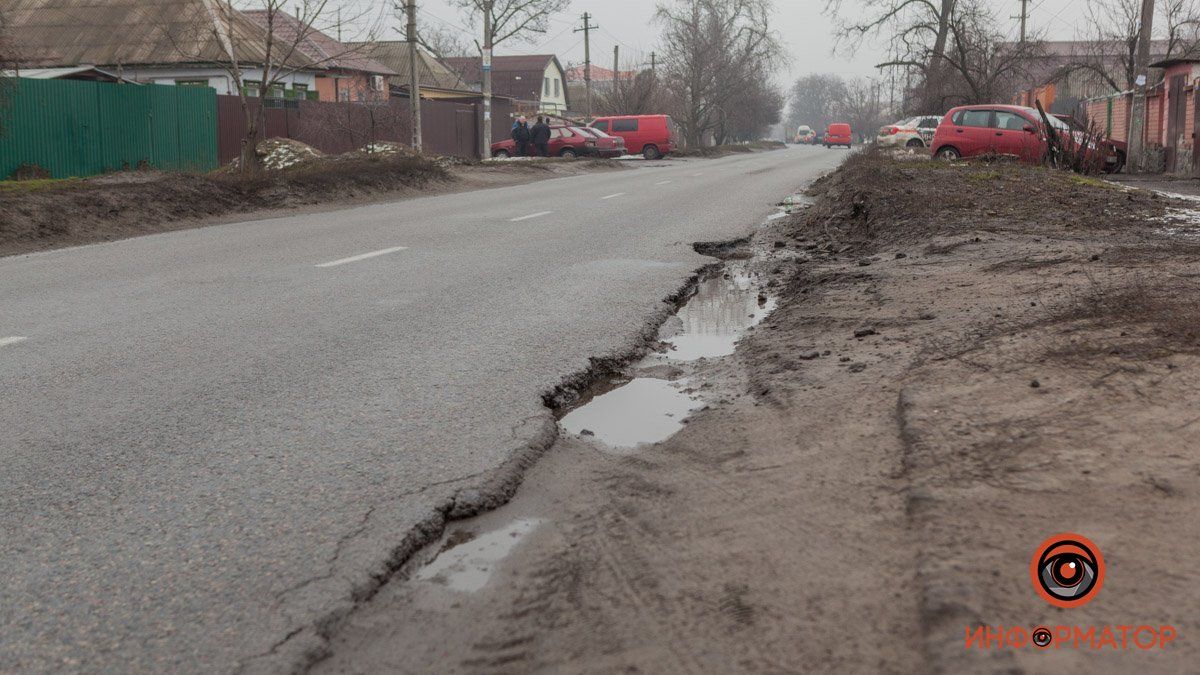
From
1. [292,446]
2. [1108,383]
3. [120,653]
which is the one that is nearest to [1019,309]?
[1108,383]

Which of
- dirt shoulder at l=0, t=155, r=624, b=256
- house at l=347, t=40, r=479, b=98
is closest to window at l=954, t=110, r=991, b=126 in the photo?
dirt shoulder at l=0, t=155, r=624, b=256

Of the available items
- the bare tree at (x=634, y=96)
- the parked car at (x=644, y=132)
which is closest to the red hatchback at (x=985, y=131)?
the parked car at (x=644, y=132)

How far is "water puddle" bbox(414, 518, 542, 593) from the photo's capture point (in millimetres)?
3014

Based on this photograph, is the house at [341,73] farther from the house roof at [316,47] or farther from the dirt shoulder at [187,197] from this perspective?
the dirt shoulder at [187,197]

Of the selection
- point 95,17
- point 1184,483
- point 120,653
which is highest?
point 95,17

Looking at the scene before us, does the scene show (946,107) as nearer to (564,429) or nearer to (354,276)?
(354,276)

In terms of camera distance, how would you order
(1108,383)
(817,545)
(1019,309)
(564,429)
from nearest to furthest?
1. (817,545)
2. (1108,383)
3. (564,429)
4. (1019,309)

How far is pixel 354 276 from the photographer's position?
834 centimetres

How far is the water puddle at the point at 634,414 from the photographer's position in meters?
4.48

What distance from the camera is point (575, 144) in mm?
38781

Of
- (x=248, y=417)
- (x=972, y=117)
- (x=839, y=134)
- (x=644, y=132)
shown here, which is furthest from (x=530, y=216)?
(x=839, y=134)

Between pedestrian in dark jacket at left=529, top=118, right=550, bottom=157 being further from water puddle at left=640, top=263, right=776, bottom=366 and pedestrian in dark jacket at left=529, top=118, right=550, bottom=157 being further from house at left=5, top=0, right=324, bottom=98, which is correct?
water puddle at left=640, top=263, right=776, bottom=366

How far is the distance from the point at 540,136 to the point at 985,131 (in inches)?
699

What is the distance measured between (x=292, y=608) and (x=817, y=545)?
1.41m
